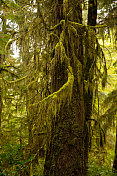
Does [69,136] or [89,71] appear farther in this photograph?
[89,71]

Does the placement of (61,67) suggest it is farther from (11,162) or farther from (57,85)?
(11,162)

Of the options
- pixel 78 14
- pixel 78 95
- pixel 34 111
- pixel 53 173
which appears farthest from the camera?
pixel 78 14

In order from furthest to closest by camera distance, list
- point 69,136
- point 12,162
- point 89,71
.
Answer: point 89,71, point 12,162, point 69,136

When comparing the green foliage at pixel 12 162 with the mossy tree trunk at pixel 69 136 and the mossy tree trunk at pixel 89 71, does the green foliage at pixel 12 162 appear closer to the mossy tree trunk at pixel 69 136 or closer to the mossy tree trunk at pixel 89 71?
the mossy tree trunk at pixel 69 136

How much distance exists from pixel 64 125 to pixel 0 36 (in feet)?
16.7

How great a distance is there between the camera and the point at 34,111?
95.3 inches

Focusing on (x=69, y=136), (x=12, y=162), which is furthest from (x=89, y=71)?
(x=12, y=162)

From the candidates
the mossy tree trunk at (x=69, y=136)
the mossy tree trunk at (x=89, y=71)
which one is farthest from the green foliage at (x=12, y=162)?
the mossy tree trunk at (x=89, y=71)

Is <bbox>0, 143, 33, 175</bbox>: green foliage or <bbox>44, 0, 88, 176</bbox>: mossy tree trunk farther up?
<bbox>44, 0, 88, 176</bbox>: mossy tree trunk

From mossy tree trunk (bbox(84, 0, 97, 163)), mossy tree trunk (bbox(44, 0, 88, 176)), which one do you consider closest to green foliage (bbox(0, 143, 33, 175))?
mossy tree trunk (bbox(44, 0, 88, 176))

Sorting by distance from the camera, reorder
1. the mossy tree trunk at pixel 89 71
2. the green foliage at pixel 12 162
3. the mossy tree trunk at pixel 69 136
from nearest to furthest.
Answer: the mossy tree trunk at pixel 69 136, the green foliage at pixel 12 162, the mossy tree trunk at pixel 89 71

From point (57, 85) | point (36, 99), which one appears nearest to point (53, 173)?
point (36, 99)

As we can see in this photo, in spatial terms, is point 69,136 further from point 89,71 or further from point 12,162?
point 89,71

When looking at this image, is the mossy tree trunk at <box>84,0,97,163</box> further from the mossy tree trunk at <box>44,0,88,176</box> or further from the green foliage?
the green foliage
